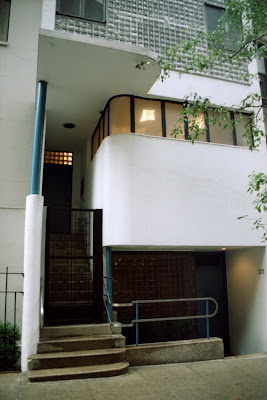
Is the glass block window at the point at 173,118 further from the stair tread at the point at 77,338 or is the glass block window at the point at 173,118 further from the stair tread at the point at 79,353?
the stair tread at the point at 79,353

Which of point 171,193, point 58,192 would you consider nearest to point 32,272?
point 171,193

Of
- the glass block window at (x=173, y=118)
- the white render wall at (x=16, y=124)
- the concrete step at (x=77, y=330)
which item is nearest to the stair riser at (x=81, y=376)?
the concrete step at (x=77, y=330)

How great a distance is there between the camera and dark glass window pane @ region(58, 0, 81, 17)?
8.62m

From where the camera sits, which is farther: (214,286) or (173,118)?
(214,286)

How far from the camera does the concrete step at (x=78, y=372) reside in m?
5.68

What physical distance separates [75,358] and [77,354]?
0.12m

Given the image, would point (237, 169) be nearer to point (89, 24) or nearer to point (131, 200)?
point (131, 200)

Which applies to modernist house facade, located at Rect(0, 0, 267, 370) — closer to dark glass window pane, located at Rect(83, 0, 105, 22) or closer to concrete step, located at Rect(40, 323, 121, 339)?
dark glass window pane, located at Rect(83, 0, 105, 22)

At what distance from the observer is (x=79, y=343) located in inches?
260

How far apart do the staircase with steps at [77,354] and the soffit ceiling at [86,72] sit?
547cm

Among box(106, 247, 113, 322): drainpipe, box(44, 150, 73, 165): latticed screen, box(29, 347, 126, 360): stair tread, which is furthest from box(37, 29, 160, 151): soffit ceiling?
box(29, 347, 126, 360): stair tread

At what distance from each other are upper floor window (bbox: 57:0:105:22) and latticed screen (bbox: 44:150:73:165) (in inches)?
199

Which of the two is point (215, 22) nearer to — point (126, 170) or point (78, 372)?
point (126, 170)

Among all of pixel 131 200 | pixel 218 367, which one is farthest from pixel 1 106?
pixel 218 367
